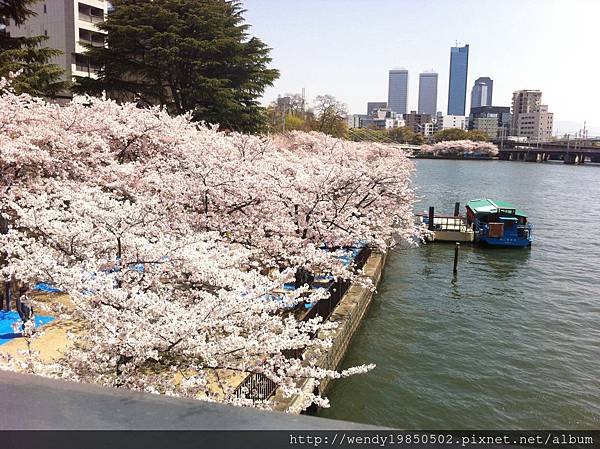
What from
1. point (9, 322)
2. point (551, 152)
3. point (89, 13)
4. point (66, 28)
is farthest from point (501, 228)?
point (551, 152)

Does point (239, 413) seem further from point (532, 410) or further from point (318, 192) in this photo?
point (318, 192)

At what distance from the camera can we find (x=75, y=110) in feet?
55.6

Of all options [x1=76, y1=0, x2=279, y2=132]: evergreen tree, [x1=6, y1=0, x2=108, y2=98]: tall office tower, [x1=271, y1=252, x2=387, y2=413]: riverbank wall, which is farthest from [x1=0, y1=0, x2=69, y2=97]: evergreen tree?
[x1=6, y1=0, x2=108, y2=98]: tall office tower

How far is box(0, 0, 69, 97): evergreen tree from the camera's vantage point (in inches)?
773

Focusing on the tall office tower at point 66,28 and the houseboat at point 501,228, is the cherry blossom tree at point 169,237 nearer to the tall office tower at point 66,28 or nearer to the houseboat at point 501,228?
the houseboat at point 501,228

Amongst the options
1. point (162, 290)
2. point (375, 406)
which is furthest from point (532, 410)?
point (162, 290)

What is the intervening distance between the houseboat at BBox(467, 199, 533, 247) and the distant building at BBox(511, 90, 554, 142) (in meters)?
169

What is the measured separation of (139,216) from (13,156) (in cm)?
661

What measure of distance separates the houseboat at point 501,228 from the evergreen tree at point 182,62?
1625cm

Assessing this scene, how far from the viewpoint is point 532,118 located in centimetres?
18750

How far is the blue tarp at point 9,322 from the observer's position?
11.3 metres

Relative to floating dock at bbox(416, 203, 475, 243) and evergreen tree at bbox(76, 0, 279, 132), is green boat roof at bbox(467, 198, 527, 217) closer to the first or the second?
floating dock at bbox(416, 203, 475, 243)

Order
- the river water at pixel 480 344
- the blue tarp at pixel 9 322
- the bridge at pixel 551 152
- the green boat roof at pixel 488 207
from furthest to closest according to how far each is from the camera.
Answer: the bridge at pixel 551 152
the green boat roof at pixel 488 207
the river water at pixel 480 344
the blue tarp at pixel 9 322

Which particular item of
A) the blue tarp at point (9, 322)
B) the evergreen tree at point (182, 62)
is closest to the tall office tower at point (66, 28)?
the evergreen tree at point (182, 62)
